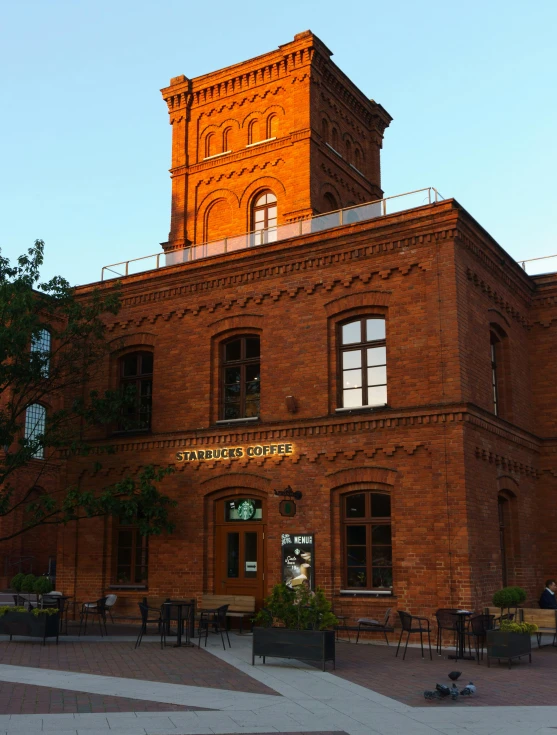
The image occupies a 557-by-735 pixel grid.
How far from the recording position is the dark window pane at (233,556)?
19.1 m

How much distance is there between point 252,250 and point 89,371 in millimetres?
6092

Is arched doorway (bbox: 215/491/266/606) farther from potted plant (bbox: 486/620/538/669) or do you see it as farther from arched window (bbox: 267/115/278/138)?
arched window (bbox: 267/115/278/138)

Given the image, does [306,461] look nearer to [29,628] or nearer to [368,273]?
[368,273]

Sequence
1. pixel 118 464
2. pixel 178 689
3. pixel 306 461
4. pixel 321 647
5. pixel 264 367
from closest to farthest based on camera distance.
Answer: pixel 178 689 < pixel 321 647 < pixel 306 461 < pixel 264 367 < pixel 118 464

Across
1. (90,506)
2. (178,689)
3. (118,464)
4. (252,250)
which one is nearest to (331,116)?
(252,250)

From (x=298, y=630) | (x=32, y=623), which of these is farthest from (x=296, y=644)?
(x=32, y=623)

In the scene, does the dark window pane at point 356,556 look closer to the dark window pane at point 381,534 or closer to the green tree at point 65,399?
the dark window pane at point 381,534

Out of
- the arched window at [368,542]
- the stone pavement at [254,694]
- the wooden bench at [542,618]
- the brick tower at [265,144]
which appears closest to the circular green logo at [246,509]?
the arched window at [368,542]

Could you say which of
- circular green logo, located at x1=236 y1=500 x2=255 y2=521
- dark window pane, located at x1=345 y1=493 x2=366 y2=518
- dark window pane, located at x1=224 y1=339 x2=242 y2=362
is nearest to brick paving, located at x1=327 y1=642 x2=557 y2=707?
dark window pane, located at x1=345 y1=493 x2=366 y2=518

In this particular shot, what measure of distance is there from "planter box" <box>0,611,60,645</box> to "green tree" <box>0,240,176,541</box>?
302 centimetres

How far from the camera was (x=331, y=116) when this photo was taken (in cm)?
2923

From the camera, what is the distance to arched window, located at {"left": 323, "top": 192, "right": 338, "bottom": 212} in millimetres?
28406

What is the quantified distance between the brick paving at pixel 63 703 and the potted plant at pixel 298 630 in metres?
3.38

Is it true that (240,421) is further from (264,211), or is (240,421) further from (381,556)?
(264,211)
